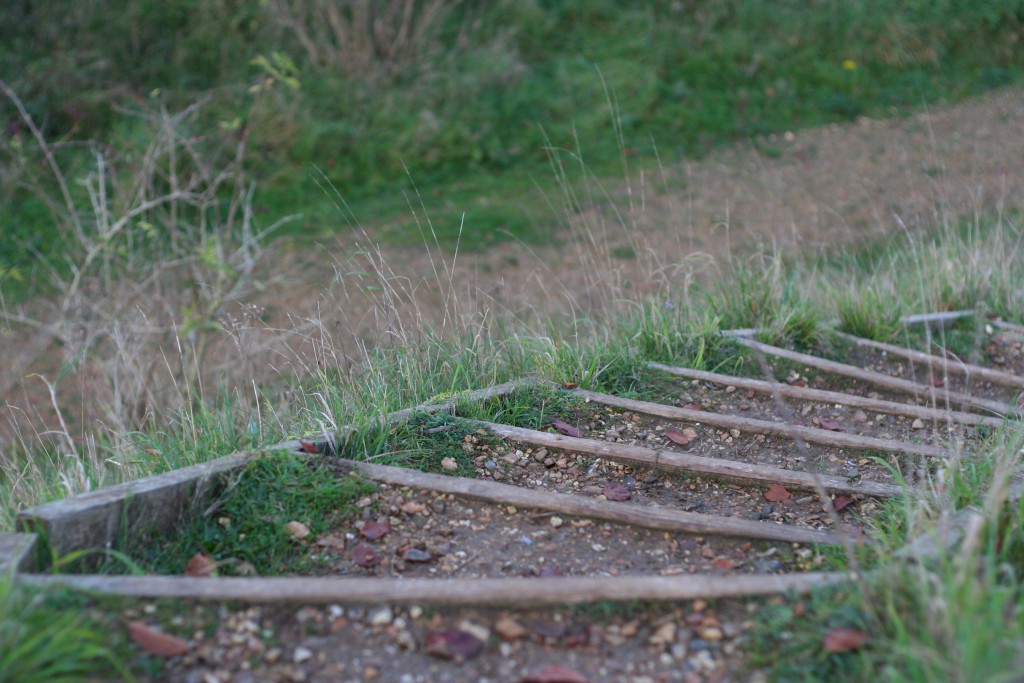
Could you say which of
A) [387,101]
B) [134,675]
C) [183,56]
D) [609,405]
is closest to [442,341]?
[609,405]

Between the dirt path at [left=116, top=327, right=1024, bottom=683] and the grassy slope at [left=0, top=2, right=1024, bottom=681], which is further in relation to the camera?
the dirt path at [left=116, top=327, right=1024, bottom=683]

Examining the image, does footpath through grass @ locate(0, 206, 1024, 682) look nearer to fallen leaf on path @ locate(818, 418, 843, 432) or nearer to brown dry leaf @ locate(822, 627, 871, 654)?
brown dry leaf @ locate(822, 627, 871, 654)

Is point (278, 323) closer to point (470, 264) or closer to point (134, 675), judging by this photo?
point (470, 264)

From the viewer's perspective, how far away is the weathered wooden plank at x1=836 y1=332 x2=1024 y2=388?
4.28 metres

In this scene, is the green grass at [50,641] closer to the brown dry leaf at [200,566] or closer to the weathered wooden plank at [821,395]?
the brown dry leaf at [200,566]

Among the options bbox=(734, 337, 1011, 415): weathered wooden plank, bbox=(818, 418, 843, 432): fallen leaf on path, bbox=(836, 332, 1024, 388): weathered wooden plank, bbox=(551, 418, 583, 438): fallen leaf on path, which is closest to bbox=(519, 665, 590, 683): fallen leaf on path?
bbox=(551, 418, 583, 438): fallen leaf on path

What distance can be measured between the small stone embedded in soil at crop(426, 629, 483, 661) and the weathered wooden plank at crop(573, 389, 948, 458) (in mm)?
1697

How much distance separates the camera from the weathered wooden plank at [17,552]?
7.02 feet

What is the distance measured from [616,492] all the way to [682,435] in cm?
62

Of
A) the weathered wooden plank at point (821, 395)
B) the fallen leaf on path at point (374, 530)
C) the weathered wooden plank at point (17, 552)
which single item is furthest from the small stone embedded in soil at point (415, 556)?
the weathered wooden plank at point (821, 395)

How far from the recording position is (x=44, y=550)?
2301 millimetres

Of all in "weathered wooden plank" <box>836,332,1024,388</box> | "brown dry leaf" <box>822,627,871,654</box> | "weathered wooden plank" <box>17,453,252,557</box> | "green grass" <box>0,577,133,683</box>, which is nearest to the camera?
"green grass" <box>0,577,133,683</box>

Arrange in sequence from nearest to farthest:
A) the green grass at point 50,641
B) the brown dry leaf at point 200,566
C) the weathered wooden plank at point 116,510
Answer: the green grass at point 50,641 → the weathered wooden plank at point 116,510 → the brown dry leaf at point 200,566

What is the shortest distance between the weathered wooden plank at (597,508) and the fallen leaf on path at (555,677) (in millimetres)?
827
